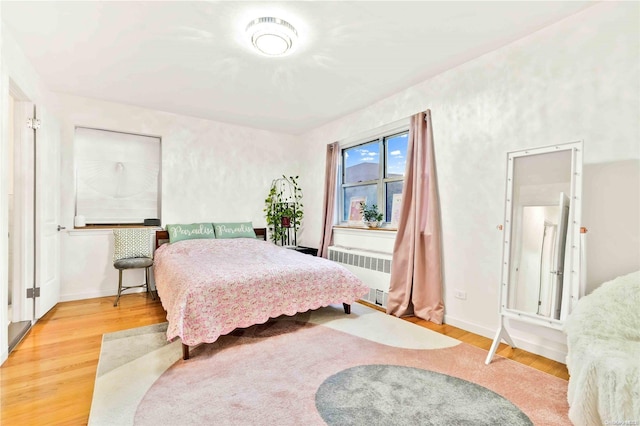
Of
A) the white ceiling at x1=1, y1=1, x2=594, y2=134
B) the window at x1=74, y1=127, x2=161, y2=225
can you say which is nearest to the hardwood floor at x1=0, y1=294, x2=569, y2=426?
the window at x1=74, y1=127, x2=161, y2=225

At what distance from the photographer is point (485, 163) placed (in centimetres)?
272

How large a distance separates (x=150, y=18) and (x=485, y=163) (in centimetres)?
291

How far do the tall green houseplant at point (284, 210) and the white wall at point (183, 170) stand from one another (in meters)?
0.12

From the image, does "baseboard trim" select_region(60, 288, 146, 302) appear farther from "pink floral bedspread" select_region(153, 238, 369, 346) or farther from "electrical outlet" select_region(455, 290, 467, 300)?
"electrical outlet" select_region(455, 290, 467, 300)

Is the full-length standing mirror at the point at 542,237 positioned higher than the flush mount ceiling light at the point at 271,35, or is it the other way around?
the flush mount ceiling light at the point at 271,35

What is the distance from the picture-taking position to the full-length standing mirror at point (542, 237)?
6.46ft

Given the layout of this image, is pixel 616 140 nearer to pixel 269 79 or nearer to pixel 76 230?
pixel 269 79

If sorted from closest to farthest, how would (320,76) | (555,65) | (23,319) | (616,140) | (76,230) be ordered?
(616,140) → (555,65) → (23,319) → (320,76) → (76,230)

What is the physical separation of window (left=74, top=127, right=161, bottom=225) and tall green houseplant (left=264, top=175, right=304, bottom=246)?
167 cm

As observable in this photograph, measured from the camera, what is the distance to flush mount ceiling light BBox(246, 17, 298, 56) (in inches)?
84.9

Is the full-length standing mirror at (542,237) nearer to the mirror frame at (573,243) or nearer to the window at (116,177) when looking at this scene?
the mirror frame at (573,243)

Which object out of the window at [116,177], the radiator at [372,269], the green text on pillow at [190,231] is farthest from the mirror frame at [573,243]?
the window at [116,177]

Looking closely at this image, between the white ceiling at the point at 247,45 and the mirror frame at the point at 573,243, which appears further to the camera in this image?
the white ceiling at the point at 247,45

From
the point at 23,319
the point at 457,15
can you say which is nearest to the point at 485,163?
the point at 457,15
